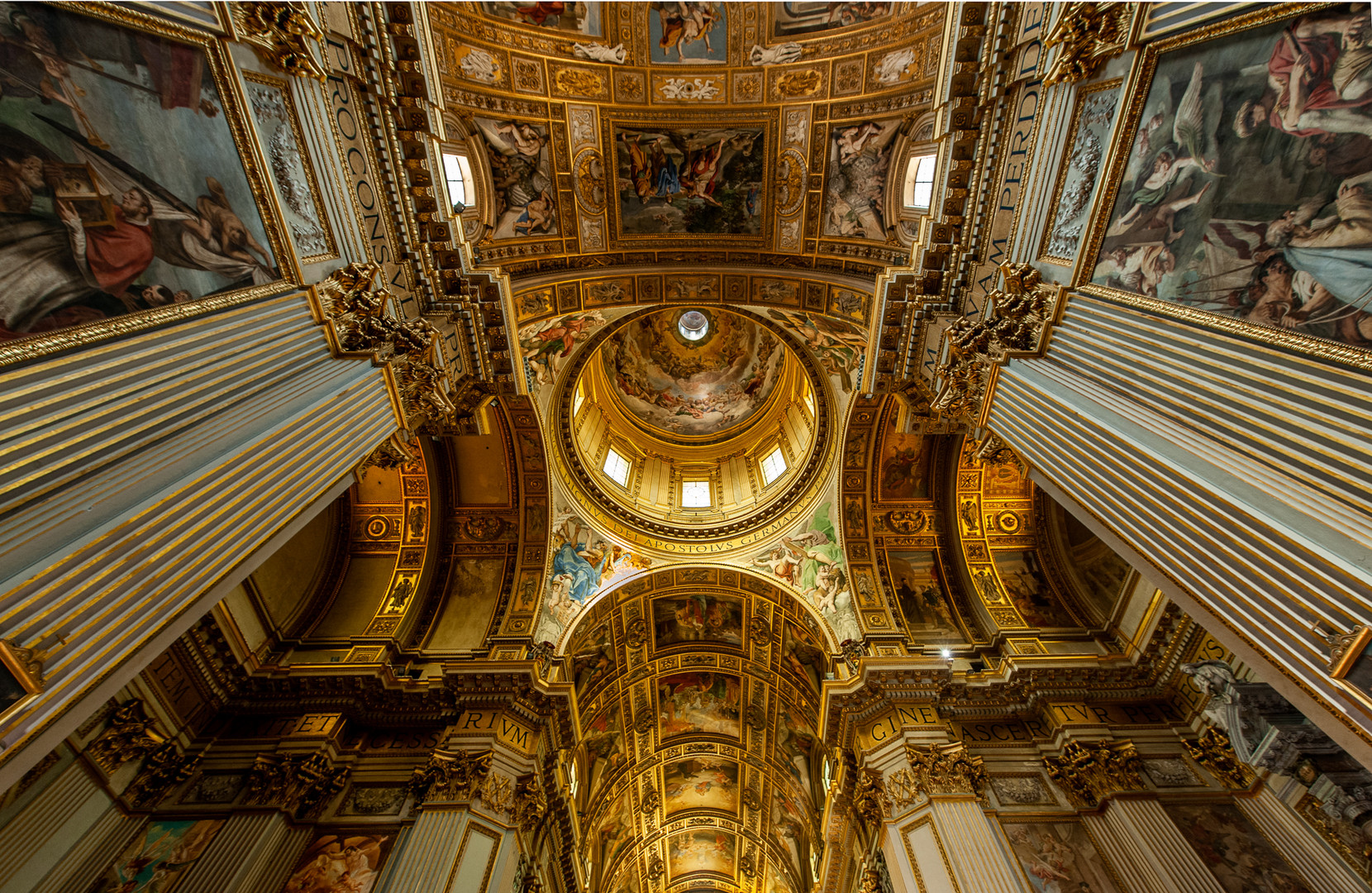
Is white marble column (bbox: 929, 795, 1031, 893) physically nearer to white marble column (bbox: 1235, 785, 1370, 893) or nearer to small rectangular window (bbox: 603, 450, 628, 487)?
white marble column (bbox: 1235, 785, 1370, 893)

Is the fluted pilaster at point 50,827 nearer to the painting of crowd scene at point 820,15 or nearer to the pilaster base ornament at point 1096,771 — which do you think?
the pilaster base ornament at point 1096,771

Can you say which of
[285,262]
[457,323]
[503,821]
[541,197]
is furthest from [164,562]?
[541,197]

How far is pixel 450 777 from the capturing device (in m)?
10.5

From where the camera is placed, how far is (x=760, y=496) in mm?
18734

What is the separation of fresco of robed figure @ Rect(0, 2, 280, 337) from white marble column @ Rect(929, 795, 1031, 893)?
1274 centimetres

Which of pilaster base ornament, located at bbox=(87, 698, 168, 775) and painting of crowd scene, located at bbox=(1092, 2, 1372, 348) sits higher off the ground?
painting of crowd scene, located at bbox=(1092, 2, 1372, 348)

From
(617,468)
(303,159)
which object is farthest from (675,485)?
(303,159)

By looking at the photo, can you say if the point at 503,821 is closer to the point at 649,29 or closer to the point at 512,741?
the point at 512,741

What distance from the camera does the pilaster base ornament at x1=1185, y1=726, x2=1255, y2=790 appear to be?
32.6ft

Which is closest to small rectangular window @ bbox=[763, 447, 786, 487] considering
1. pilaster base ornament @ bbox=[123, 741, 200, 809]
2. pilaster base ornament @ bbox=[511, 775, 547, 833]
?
pilaster base ornament @ bbox=[511, 775, 547, 833]

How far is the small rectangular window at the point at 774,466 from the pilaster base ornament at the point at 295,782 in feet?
45.1

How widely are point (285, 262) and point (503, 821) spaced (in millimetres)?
9601

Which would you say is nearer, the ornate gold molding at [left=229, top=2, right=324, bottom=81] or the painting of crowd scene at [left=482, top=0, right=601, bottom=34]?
the ornate gold molding at [left=229, top=2, right=324, bottom=81]

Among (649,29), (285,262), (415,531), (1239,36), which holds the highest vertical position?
(649,29)
